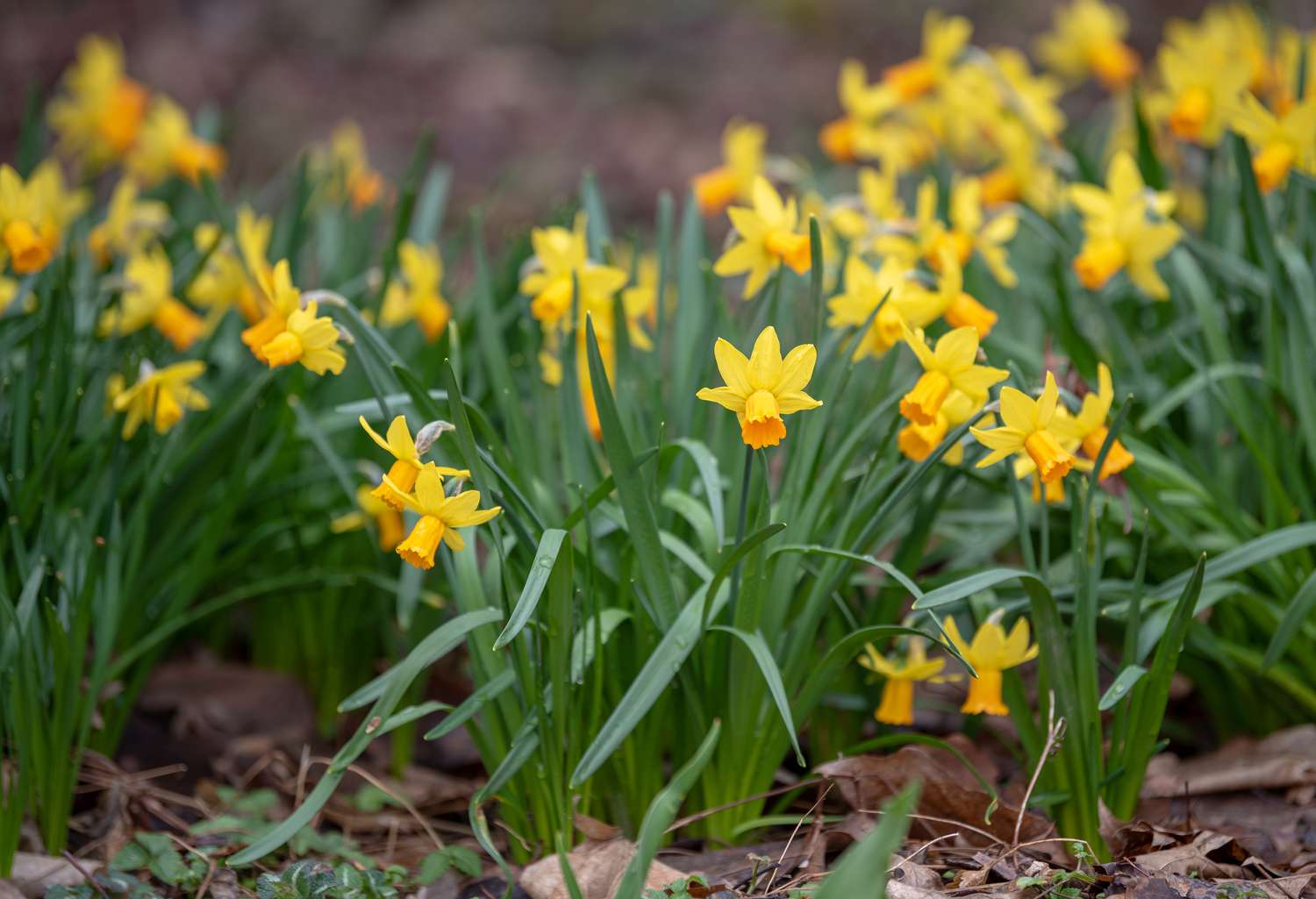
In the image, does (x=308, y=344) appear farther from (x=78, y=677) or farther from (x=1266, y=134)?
(x=1266, y=134)

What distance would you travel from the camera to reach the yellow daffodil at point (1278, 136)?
2.08 metres

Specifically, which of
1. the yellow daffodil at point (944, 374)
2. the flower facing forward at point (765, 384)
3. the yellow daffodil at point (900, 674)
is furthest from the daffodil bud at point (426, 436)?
the yellow daffodil at point (900, 674)

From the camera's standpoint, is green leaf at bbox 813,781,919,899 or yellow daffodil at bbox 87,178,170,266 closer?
green leaf at bbox 813,781,919,899

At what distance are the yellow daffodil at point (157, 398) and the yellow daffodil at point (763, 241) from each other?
0.94m

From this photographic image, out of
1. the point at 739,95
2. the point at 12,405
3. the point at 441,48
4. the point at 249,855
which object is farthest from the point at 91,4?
the point at 249,855

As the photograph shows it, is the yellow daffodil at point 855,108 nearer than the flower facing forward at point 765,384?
No

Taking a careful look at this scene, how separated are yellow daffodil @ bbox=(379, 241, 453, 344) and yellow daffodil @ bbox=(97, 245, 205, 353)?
1.34ft

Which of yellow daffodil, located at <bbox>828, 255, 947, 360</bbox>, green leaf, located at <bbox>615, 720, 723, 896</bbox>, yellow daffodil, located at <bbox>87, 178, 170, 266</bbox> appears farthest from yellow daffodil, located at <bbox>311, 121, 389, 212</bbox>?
green leaf, located at <bbox>615, 720, 723, 896</bbox>

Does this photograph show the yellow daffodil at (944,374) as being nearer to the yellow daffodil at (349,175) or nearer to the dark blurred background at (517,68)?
the yellow daffodil at (349,175)

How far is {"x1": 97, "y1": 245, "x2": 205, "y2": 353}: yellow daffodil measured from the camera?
2.23 metres

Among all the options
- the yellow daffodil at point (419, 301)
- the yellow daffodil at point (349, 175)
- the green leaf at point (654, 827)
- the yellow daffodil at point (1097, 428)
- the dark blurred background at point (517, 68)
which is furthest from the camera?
the dark blurred background at point (517, 68)

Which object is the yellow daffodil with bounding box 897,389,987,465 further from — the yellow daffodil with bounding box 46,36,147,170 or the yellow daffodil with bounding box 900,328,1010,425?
the yellow daffodil with bounding box 46,36,147,170

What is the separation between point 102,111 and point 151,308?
161cm

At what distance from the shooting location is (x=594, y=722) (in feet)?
5.25
